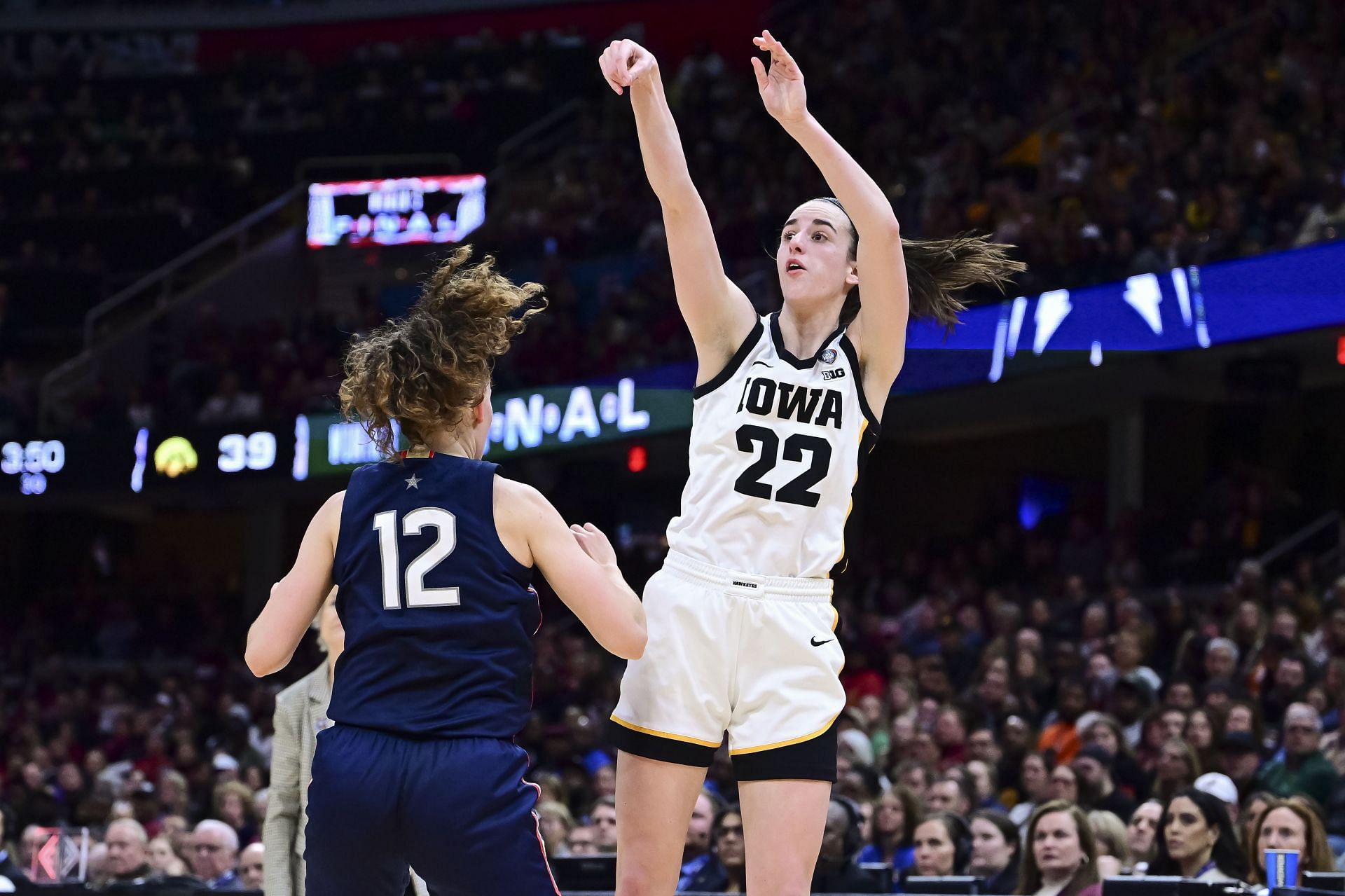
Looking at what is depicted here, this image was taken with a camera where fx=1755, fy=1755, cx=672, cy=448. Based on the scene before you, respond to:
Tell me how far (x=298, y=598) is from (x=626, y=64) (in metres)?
1.39

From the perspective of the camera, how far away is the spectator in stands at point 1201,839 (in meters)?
6.78

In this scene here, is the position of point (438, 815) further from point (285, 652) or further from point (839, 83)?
point (839, 83)

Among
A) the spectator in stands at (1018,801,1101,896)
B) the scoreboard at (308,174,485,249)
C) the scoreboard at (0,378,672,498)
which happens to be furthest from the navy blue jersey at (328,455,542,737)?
the scoreboard at (308,174,485,249)

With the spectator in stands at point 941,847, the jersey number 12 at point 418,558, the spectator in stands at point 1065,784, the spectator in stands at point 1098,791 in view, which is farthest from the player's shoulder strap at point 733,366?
the spectator in stands at point 1098,791

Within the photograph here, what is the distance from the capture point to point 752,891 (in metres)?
3.92

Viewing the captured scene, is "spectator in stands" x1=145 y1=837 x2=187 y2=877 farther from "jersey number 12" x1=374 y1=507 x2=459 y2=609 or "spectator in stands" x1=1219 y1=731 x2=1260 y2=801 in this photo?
"jersey number 12" x1=374 y1=507 x2=459 y2=609

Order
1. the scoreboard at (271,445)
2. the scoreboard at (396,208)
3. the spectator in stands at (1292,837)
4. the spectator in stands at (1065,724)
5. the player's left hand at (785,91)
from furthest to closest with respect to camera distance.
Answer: the scoreboard at (396,208) < the scoreboard at (271,445) < the spectator in stands at (1065,724) < the spectator in stands at (1292,837) < the player's left hand at (785,91)

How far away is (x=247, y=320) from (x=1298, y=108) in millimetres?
12525

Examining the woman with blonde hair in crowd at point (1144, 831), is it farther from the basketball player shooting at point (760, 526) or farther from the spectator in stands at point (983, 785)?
the basketball player shooting at point (760, 526)

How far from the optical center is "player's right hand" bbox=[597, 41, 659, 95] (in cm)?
390

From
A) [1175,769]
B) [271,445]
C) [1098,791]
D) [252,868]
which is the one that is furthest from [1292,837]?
[271,445]

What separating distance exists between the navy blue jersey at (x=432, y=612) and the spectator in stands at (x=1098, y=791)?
5.77 meters

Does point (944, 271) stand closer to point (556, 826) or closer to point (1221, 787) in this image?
point (1221, 787)

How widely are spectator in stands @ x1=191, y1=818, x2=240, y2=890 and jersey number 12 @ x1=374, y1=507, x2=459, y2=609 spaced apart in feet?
18.8
